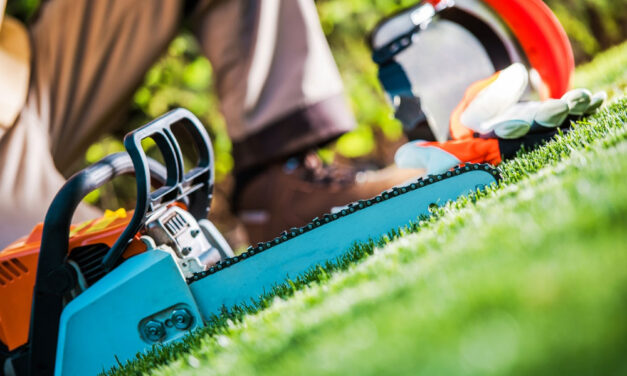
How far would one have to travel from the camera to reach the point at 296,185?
271 centimetres

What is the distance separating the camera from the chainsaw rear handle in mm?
1434

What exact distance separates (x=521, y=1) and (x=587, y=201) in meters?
1.27

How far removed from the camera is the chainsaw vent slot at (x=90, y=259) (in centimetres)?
Answer: 150

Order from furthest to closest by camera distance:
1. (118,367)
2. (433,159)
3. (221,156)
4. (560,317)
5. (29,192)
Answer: (221,156), (29,192), (433,159), (118,367), (560,317)

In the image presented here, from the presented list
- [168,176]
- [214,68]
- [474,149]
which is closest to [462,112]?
[474,149]

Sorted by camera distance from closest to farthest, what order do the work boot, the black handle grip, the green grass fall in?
the green grass → the black handle grip → the work boot

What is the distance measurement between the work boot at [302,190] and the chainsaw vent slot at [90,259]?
1.24 m

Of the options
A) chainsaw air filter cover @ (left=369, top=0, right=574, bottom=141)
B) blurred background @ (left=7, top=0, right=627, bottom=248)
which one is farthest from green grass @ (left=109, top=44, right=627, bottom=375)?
blurred background @ (left=7, top=0, right=627, bottom=248)

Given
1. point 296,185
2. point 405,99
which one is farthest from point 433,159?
point 296,185

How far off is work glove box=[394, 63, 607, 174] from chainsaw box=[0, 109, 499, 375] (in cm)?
28

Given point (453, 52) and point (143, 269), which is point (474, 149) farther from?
point (143, 269)

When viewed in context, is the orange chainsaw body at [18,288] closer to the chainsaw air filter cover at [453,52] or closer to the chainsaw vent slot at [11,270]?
the chainsaw vent slot at [11,270]

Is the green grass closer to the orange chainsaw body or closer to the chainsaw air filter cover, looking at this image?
the orange chainsaw body

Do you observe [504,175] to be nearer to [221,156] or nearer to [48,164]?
[48,164]
